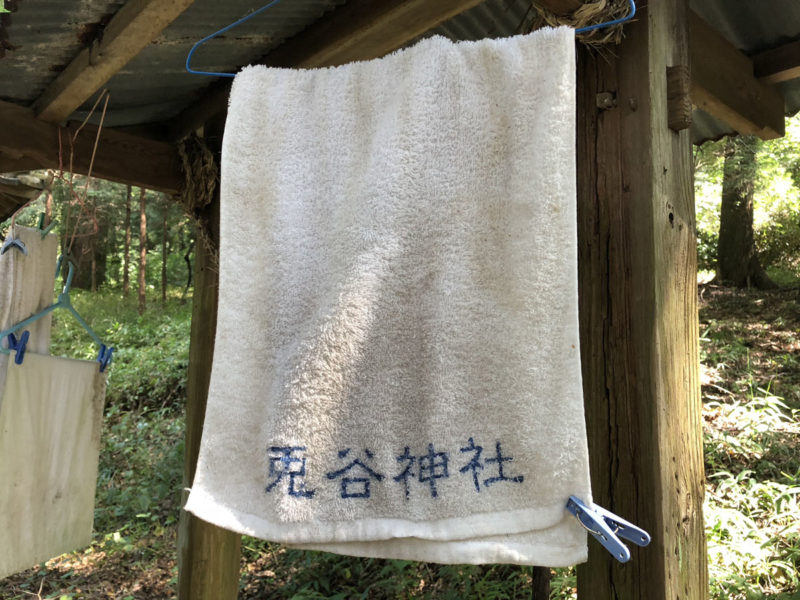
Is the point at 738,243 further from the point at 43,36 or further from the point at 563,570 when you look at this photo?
the point at 43,36

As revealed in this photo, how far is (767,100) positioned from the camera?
2.47m

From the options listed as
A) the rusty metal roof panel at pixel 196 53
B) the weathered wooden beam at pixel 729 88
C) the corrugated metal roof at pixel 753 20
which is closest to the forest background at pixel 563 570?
the rusty metal roof panel at pixel 196 53

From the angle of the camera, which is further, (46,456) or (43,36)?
(46,456)

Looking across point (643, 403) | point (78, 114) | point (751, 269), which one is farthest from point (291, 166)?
point (751, 269)

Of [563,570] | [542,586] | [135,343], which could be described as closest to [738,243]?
[563,570]

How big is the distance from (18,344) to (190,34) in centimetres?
120

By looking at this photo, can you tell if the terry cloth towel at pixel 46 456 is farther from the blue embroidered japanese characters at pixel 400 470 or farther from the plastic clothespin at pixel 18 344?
the blue embroidered japanese characters at pixel 400 470

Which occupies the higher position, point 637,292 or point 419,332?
point 637,292

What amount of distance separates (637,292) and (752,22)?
5.13 feet

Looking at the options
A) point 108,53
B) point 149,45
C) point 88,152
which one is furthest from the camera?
point 88,152

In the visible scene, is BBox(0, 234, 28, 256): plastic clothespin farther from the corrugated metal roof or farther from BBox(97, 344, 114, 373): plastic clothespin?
the corrugated metal roof

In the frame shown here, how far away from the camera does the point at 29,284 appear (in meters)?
2.18

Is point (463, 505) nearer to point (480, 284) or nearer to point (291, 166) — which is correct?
point (480, 284)

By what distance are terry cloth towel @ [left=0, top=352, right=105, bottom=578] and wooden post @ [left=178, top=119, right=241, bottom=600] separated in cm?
45
